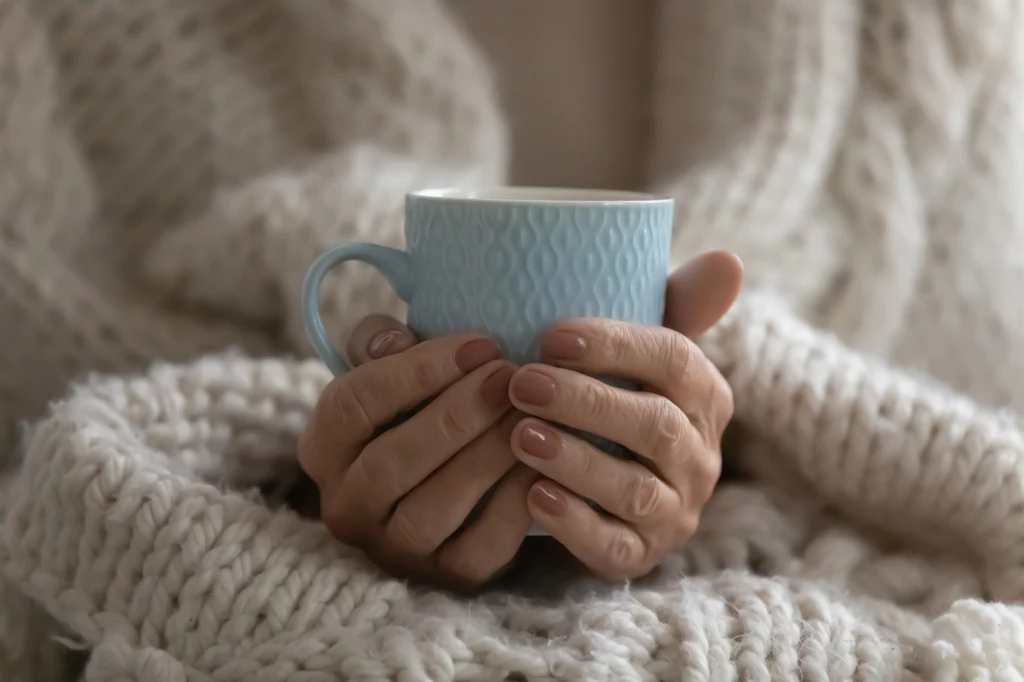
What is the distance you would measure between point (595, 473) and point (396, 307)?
10.3 inches

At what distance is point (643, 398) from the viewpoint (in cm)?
47

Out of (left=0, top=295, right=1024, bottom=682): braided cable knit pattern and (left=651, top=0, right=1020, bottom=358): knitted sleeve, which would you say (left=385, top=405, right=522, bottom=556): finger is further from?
(left=651, top=0, right=1020, bottom=358): knitted sleeve

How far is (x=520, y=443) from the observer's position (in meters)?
0.44

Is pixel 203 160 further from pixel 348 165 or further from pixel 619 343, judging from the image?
pixel 619 343

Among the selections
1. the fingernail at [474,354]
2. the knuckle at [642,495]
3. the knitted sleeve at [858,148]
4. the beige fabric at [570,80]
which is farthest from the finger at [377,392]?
the beige fabric at [570,80]

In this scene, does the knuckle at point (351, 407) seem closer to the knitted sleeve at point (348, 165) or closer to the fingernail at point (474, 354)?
the fingernail at point (474, 354)

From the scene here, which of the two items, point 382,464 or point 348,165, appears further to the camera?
point 348,165

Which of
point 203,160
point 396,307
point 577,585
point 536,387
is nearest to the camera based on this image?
point 536,387

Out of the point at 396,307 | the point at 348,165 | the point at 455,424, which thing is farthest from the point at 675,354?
the point at 348,165

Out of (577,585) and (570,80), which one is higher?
(570,80)

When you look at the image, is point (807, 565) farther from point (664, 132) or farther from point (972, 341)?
point (664, 132)

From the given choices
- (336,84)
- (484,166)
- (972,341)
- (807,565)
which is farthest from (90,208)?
(972,341)

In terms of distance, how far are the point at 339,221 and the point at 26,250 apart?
0.84 ft

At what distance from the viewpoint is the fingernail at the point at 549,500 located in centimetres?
46
